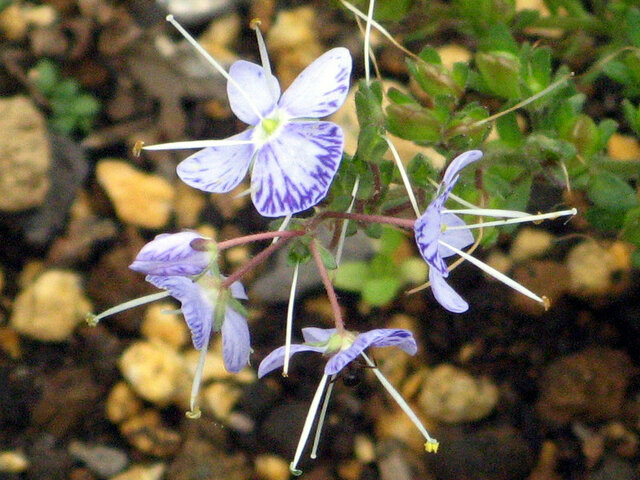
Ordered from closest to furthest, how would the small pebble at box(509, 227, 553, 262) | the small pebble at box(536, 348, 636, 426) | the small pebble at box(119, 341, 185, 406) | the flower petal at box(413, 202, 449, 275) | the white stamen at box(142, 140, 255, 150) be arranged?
the flower petal at box(413, 202, 449, 275) < the white stamen at box(142, 140, 255, 150) < the small pebble at box(536, 348, 636, 426) < the small pebble at box(119, 341, 185, 406) < the small pebble at box(509, 227, 553, 262)

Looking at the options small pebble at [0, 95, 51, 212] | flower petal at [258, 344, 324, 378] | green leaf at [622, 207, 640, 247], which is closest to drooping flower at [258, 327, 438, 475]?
flower petal at [258, 344, 324, 378]

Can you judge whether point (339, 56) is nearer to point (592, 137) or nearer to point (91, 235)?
point (592, 137)

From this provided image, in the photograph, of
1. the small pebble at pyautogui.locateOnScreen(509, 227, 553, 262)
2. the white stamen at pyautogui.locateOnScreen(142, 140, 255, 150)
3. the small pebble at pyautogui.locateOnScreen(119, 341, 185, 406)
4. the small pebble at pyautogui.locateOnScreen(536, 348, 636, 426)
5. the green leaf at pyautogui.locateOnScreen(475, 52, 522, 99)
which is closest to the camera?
the white stamen at pyautogui.locateOnScreen(142, 140, 255, 150)

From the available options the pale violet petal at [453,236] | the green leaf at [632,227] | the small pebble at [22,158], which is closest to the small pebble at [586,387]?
the green leaf at [632,227]

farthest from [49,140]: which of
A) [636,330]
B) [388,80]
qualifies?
[636,330]

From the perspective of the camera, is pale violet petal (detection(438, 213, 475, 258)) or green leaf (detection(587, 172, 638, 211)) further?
green leaf (detection(587, 172, 638, 211))

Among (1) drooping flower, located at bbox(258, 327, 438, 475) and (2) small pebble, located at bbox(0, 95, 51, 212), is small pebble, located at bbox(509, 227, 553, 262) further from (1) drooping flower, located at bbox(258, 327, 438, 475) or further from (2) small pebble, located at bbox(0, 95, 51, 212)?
(2) small pebble, located at bbox(0, 95, 51, 212)

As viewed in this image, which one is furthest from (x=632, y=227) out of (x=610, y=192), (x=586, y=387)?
(x=586, y=387)
